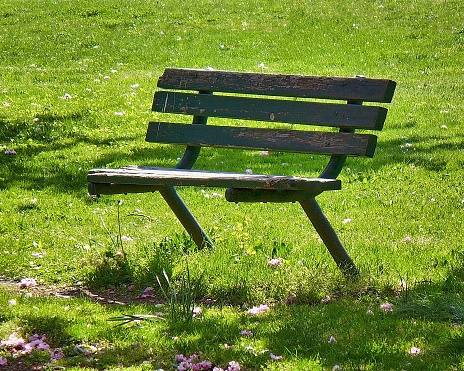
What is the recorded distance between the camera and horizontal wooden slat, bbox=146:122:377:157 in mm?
4523

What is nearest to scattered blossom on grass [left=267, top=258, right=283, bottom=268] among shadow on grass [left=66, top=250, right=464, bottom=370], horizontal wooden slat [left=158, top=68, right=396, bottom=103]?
shadow on grass [left=66, top=250, right=464, bottom=370]

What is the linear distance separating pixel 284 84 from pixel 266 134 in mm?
350

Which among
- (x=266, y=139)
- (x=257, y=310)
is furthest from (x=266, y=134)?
(x=257, y=310)

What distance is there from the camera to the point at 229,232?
222 inches

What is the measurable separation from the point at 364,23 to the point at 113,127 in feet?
28.9

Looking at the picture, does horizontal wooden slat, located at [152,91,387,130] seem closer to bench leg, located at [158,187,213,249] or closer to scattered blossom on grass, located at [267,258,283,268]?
bench leg, located at [158,187,213,249]

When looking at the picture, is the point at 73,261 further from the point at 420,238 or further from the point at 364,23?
the point at 364,23

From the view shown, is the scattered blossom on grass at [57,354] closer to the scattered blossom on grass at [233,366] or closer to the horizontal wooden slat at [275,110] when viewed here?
the scattered blossom on grass at [233,366]

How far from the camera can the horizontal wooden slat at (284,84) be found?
455 cm

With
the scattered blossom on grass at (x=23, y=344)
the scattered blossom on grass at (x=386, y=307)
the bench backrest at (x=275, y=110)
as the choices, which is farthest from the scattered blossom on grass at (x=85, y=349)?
the bench backrest at (x=275, y=110)

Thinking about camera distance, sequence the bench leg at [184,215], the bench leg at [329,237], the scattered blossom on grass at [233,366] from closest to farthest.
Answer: the scattered blossom on grass at [233,366] < the bench leg at [329,237] < the bench leg at [184,215]

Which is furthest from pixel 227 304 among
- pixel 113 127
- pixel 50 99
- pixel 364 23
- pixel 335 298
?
pixel 364 23

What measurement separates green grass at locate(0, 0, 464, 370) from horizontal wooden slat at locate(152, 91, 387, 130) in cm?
86

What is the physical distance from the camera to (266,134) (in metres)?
5.00
